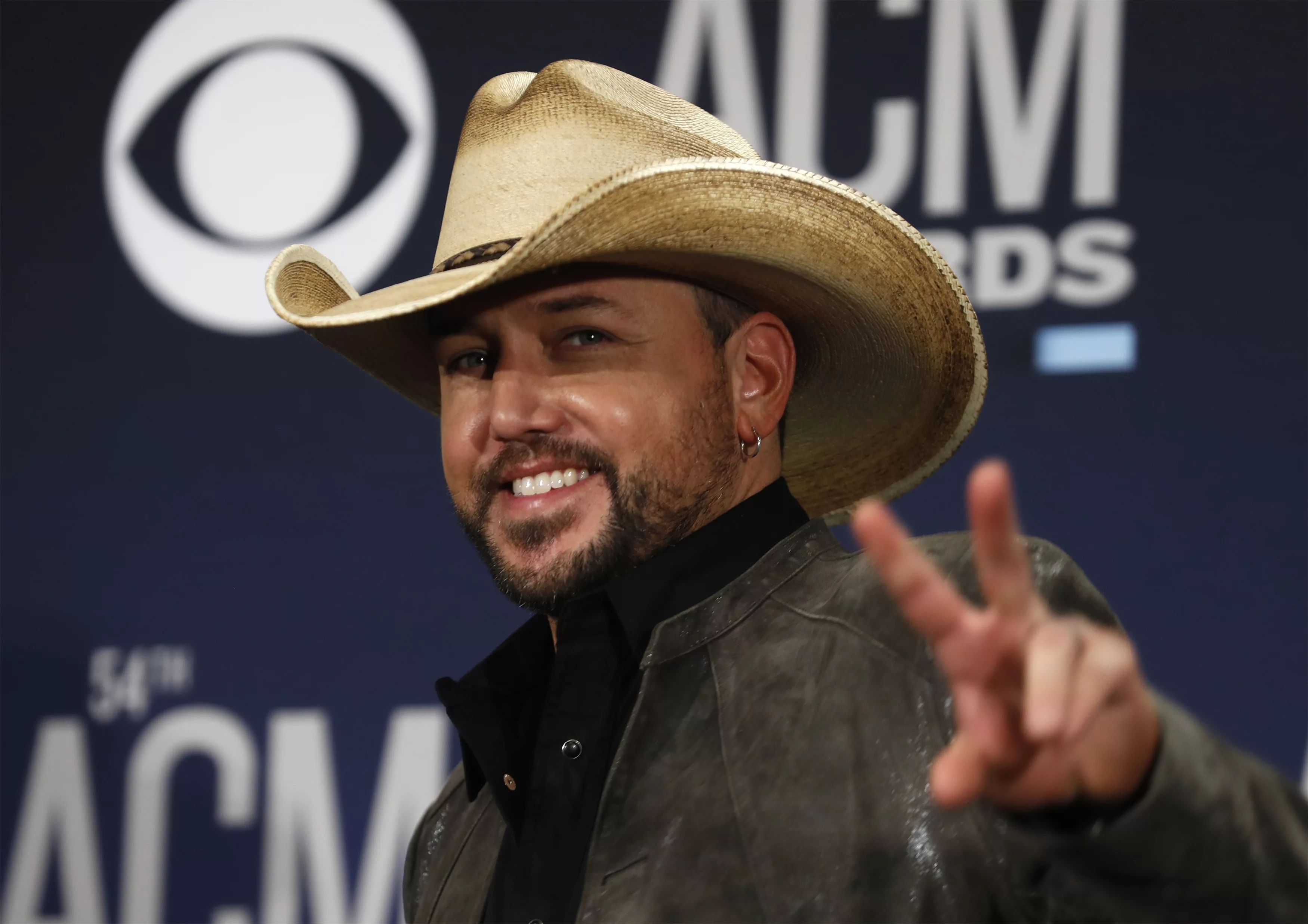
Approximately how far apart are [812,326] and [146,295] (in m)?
1.58

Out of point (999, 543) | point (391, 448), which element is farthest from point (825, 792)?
point (391, 448)

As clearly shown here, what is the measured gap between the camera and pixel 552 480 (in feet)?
5.09

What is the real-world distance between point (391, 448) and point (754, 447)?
116cm

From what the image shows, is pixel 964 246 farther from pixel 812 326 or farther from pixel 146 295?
pixel 146 295

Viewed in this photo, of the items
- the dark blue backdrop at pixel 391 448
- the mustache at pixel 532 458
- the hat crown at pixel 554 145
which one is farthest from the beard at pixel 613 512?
the dark blue backdrop at pixel 391 448

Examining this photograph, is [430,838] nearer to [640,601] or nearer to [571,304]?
[640,601]

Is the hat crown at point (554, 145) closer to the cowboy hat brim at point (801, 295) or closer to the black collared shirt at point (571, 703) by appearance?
the cowboy hat brim at point (801, 295)

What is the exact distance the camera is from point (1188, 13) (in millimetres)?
2240

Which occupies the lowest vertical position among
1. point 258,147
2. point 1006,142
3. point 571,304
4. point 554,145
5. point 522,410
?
point 522,410

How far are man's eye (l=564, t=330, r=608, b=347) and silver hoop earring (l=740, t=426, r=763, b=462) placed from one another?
194 mm

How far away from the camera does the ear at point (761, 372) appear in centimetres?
164

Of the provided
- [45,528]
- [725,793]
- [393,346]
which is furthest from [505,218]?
[45,528]

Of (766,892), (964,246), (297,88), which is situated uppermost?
(297,88)

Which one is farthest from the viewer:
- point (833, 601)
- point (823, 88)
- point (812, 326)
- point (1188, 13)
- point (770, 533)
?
point (823, 88)
